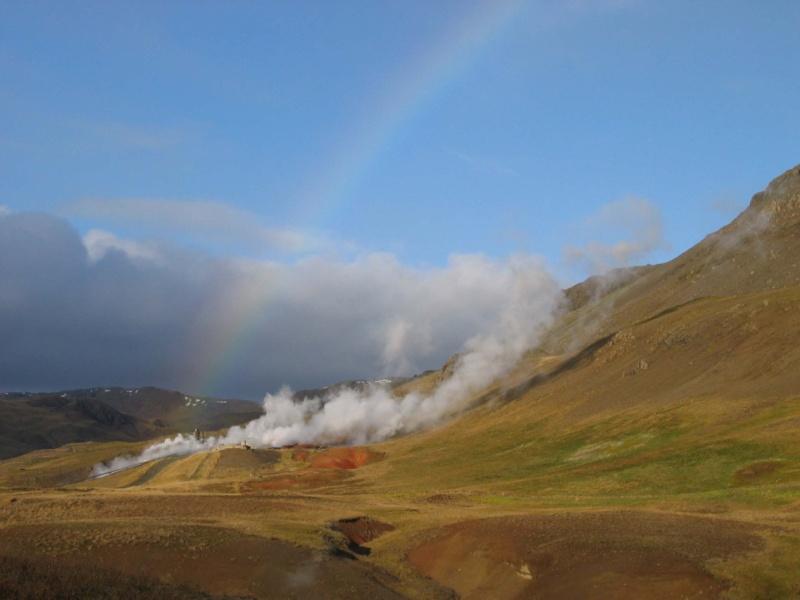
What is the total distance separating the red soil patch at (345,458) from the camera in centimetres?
15850

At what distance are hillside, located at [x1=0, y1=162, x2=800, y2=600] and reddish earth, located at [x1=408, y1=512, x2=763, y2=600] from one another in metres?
0.13

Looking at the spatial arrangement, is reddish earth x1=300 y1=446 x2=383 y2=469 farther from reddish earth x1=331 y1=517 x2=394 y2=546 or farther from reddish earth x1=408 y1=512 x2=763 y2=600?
reddish earth x1=408 y1=512 x2=763 y2=600

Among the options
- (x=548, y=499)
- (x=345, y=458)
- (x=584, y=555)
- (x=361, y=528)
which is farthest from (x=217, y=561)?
(x=345, y=458)

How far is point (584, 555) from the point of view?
39.1m

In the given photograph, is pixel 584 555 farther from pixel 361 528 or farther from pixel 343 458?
pixel 343 458

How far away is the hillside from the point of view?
3719 centimetres

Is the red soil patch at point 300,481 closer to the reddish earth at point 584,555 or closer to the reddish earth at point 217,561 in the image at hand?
the reddish earth at point 584,555

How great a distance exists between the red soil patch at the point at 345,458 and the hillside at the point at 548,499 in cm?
72

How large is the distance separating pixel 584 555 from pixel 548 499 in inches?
1447

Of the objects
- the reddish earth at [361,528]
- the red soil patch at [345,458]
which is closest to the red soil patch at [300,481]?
the red soil patch at [345,458]

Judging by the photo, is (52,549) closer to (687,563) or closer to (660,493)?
(687,563)

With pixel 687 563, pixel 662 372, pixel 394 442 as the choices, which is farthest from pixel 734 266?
pixel 687 563

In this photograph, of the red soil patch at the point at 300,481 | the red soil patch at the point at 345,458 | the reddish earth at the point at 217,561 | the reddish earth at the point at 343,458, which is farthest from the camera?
the reddish earth at the point at 343,458

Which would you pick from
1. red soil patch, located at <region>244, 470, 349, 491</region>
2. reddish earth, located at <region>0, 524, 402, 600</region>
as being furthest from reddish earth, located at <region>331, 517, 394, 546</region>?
red soil patch, located at <region>244, 470, 349, 491</region>
